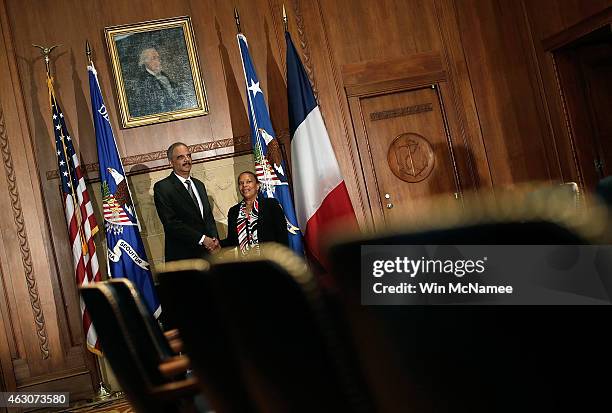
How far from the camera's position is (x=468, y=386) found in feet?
2.65

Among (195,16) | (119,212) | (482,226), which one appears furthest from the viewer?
(195,16)

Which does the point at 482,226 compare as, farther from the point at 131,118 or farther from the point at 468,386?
the point at 131,118

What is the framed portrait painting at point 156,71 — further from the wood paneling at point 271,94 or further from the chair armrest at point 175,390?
the chair armrest at point 175,390

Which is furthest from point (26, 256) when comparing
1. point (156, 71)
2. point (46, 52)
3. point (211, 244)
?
point (156, 71)

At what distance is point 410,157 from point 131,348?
18.4ft

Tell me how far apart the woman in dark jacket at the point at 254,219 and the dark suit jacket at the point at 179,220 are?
315 mm

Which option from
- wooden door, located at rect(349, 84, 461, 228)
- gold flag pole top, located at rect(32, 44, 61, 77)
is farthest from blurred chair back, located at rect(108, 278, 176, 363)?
wooden door, located at rect(349, 84, 461, 228)

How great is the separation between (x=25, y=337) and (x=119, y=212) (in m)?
1.50

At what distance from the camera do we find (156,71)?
6.87 metres

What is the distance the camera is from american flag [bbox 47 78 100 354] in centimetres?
613

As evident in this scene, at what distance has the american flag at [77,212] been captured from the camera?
6.13m

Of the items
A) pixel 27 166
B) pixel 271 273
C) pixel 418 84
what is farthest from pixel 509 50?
pixel 271 273

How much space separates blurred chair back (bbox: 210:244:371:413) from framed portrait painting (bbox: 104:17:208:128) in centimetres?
588

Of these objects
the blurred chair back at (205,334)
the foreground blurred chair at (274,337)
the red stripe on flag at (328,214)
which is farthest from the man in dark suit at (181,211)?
the foreground blurred chair at (274,337)
